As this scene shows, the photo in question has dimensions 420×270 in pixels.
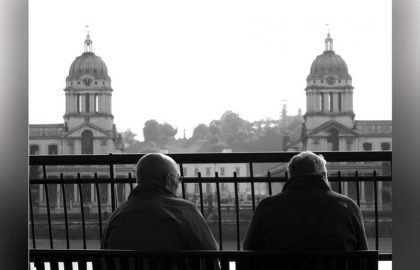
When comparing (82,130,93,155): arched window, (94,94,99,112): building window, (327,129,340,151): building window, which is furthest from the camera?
(94,94,99,112): building window

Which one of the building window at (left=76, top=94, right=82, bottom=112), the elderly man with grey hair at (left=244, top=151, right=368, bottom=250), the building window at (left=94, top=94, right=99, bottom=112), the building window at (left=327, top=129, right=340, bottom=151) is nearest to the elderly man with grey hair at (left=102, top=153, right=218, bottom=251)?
the elderly man with grey hair at (left=244, top=151, right=368, bottom=250)

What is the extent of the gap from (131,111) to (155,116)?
9.26ft

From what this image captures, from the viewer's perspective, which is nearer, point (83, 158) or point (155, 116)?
point (83, 158)

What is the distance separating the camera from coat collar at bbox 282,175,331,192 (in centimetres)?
190

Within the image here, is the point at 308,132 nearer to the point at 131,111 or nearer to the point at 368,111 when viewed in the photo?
the point at 368,111

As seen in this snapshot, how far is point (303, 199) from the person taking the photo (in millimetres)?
1852

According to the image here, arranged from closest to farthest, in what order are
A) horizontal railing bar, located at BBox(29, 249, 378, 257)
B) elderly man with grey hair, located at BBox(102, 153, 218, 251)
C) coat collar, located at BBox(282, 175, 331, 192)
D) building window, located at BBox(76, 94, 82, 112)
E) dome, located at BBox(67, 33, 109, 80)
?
horizontal railing bar, located at BBox(29, 249, 378, 257) < elderly man with grey hair, located at BBox(102, 153, 218, 251) < coat collar, located at BBox(282, 175, 331, 192) < building window, located at BBox(76, 94, 82, 112) < dome, located at BBox(67, 33, 109, 80)

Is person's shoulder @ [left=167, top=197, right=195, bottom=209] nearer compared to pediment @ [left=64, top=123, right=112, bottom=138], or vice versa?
person's shoulder @ [left=167, top=197, right=195, bottom=209]

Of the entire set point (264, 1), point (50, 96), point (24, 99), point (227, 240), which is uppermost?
point (264, 1)

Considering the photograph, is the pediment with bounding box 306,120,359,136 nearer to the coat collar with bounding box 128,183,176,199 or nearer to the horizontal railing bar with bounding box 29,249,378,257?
the coat collar with bounding box 128,183,176,199

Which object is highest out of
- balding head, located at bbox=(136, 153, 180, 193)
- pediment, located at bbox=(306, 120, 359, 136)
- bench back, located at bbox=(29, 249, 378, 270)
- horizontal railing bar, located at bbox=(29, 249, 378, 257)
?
pediment, located at bbox=(306, 120, 359, 136)

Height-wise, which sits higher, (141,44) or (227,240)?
(141,44)

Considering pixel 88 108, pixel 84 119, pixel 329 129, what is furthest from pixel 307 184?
pixel 88 108

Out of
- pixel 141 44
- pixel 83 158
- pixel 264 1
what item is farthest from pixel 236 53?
pixel 83 158
